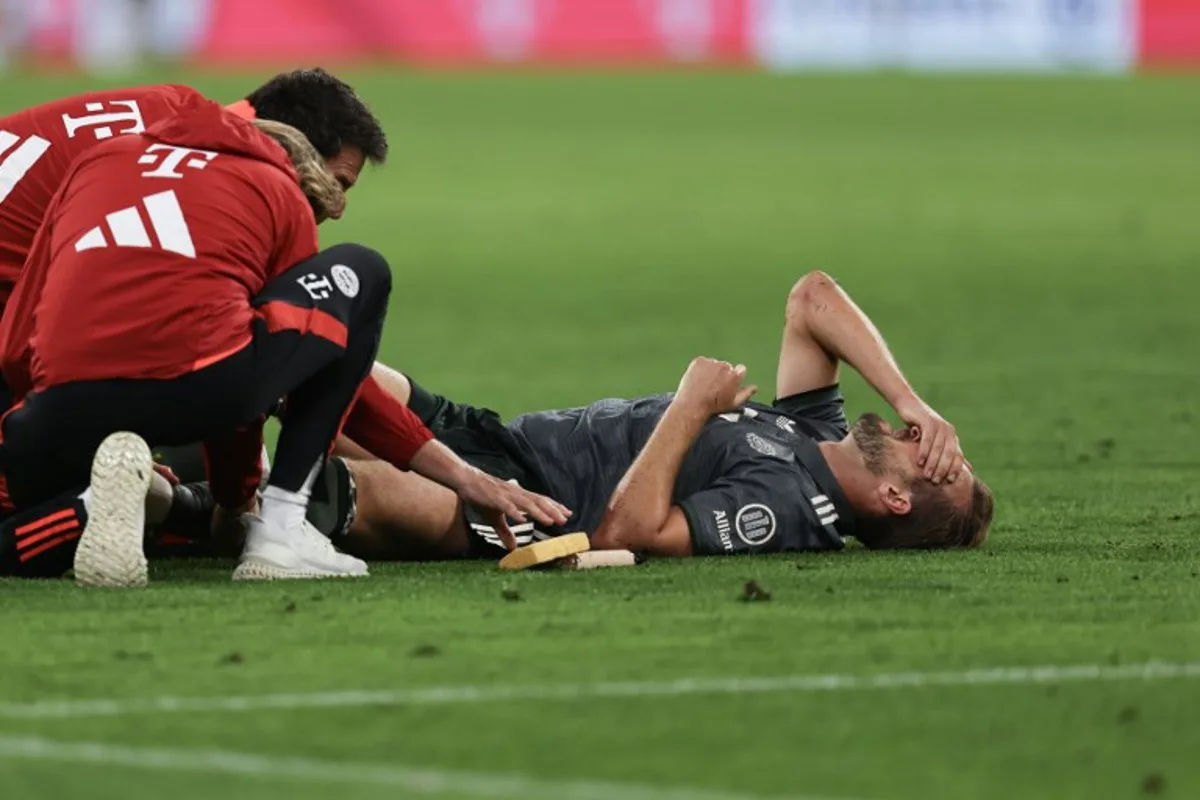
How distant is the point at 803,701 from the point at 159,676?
1.36 metres

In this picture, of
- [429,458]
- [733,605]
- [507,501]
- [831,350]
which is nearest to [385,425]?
[429,458]

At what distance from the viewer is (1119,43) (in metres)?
36.4

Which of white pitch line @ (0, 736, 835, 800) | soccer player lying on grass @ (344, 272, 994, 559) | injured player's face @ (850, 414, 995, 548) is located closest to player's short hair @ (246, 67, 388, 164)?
soccer player lying on grass @ (344, 272, 994, 559)

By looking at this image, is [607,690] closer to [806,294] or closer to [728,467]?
[728,467]

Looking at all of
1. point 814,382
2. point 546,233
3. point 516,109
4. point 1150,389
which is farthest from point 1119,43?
point 814,382

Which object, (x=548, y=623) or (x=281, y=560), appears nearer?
(x=548, y=623)

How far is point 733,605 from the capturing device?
626cm

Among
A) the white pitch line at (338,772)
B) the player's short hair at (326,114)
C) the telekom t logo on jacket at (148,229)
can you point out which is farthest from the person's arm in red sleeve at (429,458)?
the white pitch line at (338,772)

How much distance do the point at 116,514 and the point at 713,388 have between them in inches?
70.4

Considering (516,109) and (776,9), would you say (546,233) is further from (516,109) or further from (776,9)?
(776,9)

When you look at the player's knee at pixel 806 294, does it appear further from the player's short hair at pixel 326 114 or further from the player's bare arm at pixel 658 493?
the player's short hair at pixel 326 114

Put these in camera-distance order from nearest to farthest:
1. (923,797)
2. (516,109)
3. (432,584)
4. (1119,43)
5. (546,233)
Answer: (923,797) → (432,584) → (546,233) → (516,109) → (1119,43)

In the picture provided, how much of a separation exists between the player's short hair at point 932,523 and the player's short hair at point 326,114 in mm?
1845

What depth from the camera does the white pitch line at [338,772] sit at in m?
4.57
